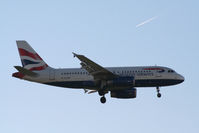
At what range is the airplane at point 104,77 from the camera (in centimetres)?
5653

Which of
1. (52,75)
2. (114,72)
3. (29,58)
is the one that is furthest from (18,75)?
(114,72)

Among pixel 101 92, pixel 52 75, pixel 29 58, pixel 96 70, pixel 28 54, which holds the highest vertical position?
pixel 28 54

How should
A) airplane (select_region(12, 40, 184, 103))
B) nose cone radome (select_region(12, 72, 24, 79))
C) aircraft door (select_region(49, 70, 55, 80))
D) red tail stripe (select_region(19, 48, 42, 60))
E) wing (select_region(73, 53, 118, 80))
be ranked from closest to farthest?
wing (select_region(73, 53, 118, 80)) → airplane (select_region(12, 40, 184, 103)) → nose cone radome (select_region(12, 72, 24, 79)) → aircraft door (select_region(49, 70, 55, 80)) → red tail stripe (select_region(19, 48, 42, 60))

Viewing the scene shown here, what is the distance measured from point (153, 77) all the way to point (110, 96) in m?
7.03

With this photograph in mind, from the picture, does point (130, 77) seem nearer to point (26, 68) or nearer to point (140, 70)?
point (140, 70)

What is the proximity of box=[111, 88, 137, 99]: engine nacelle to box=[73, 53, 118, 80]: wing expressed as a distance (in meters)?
4.12

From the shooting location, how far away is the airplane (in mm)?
56531

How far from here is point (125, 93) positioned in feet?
197

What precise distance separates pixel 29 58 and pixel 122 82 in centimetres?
1490

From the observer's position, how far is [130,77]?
5647 cm

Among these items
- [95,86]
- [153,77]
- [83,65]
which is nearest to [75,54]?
[83,65]

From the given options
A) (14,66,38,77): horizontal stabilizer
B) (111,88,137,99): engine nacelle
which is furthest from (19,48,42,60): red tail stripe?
(111,88,137,99): engine nacelle

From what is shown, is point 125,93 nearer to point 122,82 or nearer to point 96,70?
point 122,82

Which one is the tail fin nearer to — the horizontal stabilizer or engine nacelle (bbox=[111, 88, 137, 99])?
the horizontal stabilizer
